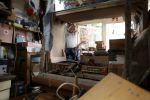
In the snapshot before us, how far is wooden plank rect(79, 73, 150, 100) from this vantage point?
95cm

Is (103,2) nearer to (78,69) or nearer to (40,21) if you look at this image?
(78,69)

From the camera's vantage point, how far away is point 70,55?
3033 millimetres

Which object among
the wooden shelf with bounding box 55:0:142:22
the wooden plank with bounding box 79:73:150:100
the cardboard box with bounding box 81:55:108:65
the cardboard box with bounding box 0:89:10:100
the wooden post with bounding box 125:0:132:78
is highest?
the wooden shelf with bounding box 55:0:142:22

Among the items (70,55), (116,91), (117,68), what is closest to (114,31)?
(70,55)

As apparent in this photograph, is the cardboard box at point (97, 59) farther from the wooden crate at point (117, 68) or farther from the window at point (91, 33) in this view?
the window at point (91, 33)

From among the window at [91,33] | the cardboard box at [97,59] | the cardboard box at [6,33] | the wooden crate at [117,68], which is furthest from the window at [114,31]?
→ the wooden crate at [117,68]

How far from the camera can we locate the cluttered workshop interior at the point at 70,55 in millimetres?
1224

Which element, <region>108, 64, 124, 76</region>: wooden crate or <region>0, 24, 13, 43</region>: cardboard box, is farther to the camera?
<region>0, 24, 13, 43</region>: cardboard box

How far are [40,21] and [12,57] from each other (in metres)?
1.16

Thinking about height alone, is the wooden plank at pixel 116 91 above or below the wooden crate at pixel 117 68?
below

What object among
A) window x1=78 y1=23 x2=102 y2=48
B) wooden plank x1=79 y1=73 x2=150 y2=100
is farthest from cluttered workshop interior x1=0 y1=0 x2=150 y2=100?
window x1=78 y1=23 x2=102 y2=48

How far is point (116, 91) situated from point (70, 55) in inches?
79.2

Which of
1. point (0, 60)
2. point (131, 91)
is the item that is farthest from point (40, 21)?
point (131, 91)

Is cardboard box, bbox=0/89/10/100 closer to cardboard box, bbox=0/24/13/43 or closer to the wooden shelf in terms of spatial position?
cardboard box, bbox=0/24/13/43
